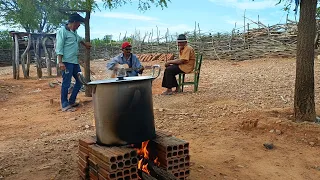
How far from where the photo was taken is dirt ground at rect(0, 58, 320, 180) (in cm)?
348

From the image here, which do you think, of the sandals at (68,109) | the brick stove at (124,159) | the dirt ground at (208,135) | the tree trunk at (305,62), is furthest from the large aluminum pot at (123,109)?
the sandals at (68,109)

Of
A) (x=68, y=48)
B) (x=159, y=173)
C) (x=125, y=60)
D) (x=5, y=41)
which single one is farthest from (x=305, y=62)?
(x=5, y=41)

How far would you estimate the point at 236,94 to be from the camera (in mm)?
7246

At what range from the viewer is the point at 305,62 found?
14.9ft

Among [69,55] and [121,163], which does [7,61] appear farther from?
[121,163]

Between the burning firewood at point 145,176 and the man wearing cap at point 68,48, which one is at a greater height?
the man wearing cap at point 68,48

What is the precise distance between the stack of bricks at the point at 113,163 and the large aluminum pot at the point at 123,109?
121 millimetres

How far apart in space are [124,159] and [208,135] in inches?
86.0

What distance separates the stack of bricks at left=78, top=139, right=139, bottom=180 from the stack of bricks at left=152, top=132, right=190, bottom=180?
31cm

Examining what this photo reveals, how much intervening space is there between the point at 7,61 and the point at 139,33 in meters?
11.6

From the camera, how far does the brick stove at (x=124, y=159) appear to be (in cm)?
261

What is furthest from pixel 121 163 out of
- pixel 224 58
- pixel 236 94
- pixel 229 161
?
pixel 224 58

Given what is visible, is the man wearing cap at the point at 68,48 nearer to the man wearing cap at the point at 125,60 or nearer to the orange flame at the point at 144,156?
the man wearing cap at the point at 125,60

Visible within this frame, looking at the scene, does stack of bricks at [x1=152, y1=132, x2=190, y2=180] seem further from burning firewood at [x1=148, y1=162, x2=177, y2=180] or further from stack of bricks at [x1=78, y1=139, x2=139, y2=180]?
stack of bricks at [x1=78, y1=139, x2=139, y2=180]
